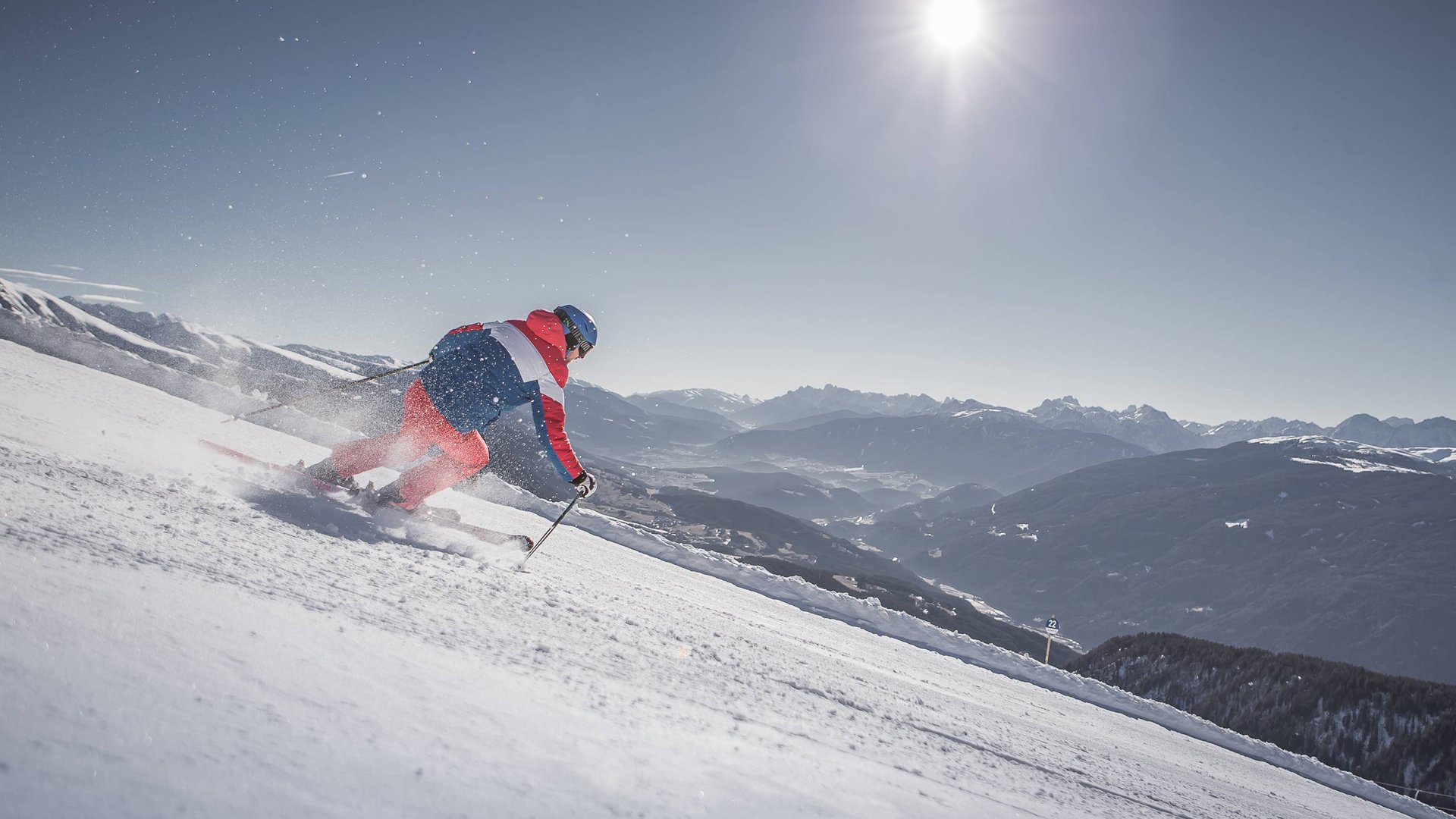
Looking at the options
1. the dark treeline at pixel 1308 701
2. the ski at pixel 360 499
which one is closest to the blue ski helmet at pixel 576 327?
the ski at pixel 360 499

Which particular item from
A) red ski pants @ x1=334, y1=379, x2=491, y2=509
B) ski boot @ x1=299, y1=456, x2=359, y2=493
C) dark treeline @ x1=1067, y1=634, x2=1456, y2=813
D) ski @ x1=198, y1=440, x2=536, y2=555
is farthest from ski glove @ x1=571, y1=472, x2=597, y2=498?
dark treeline @ x1=1067, y1=634, x2=1456, y2=813

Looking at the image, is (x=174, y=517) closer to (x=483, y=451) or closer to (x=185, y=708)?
(x=185, y=708)

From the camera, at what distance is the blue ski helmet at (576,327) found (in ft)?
20.7

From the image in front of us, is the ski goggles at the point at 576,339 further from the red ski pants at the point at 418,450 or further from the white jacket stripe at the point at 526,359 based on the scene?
the red ski pants at the point at 418,450

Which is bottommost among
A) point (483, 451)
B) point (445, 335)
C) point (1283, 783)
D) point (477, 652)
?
point (1283, 783)

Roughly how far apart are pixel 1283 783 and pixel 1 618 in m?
14.3

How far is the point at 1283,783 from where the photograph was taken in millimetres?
9641

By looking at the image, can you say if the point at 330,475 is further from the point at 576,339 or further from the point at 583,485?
the point at 576,339

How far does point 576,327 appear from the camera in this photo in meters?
6.33

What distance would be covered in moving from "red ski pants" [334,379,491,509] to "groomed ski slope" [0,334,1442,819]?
3.21ft

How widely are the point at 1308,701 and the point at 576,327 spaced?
7238 centimetres

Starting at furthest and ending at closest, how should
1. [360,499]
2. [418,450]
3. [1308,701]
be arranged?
[1308,701], [418,450], [360,499]

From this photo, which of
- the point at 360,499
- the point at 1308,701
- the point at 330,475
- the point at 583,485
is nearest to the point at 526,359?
the point at 583,485

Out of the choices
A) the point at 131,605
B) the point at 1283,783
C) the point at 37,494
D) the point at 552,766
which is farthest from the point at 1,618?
the point at 1283,783
